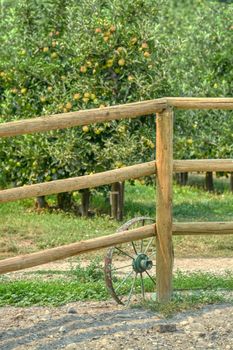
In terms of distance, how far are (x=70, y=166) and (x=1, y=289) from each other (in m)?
5.46

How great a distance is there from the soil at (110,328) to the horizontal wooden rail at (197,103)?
1.46 metres

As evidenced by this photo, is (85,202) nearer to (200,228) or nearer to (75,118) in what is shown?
(200,228)

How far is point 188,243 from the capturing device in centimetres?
1180

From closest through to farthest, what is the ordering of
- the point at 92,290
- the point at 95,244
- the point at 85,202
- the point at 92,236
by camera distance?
the point at 95,244, the point at 92,290, the point at 92,236, the point at 85,202

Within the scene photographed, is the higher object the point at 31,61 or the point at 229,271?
the point at 31,61

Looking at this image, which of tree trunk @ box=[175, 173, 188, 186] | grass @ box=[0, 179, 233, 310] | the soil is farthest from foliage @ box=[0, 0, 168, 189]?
the soil

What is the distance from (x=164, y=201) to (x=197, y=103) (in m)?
0.74

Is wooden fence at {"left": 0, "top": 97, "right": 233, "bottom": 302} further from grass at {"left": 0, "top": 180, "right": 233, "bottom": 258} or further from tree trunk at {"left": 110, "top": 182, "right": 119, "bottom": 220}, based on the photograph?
tree trunk at {"left": 110, "top": 182, "right": 119, "bottom": 220}

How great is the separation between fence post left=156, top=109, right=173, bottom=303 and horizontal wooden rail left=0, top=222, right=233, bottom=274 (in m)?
0.08

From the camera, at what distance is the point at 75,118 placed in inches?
284

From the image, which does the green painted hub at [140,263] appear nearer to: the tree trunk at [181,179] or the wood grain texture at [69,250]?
the wood grain texture at [69,250]

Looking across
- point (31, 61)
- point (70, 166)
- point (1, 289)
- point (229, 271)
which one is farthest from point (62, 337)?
point (31, 61)

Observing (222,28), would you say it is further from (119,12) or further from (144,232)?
(144,232)

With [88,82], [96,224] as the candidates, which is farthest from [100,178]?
[88,82]
